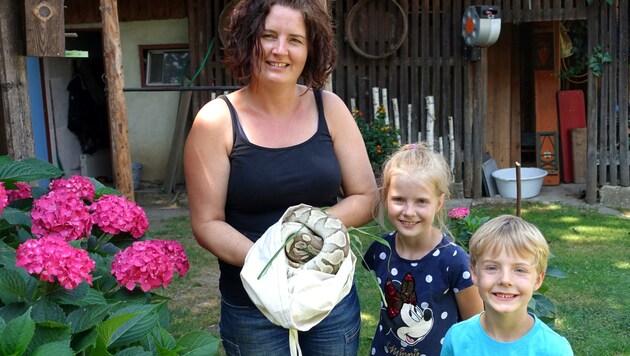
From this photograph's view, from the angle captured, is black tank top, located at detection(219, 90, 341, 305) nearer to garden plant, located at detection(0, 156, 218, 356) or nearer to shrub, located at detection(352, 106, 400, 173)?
garden plant, located at detection(0, 156, 218, 356)

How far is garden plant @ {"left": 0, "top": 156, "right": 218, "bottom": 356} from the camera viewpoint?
79.8 inches

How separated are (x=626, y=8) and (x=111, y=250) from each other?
7.48 metres

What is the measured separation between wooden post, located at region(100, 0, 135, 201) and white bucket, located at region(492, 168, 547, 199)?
5.19 m

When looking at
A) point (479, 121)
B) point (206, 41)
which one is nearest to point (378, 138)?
point (479, 121)

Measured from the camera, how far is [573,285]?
597 cm

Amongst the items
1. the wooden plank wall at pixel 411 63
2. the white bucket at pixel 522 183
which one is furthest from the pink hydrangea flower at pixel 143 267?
the white bucket at pixel 522 183

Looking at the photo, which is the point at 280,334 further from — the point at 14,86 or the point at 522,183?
the point at 522,183

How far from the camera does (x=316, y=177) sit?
92.1 inches

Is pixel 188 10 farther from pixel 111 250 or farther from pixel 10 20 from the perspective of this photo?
pixel 111 250

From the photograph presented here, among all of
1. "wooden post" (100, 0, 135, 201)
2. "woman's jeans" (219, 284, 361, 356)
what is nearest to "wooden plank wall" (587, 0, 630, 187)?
"wooden post" (100, 0, 135, 201)

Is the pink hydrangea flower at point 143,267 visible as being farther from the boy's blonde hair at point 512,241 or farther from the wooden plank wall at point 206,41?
the wooden plank wall at point 206,41

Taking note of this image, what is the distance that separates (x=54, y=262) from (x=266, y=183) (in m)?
0.65

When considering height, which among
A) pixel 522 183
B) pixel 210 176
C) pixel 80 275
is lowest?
pixel 522 183

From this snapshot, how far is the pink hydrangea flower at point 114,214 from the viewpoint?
259cm
